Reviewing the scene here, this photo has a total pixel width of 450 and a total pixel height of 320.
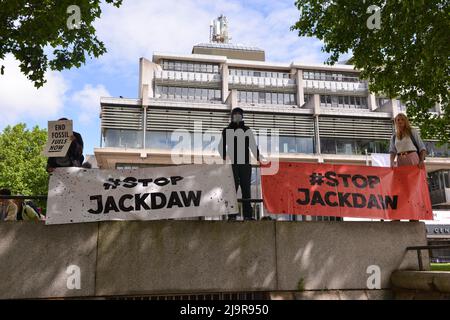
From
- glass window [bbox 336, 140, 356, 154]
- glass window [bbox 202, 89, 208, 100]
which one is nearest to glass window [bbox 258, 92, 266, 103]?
glass window [bbox 202, 89, 208, 100]

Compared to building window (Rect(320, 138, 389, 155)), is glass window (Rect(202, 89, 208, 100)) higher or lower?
higher

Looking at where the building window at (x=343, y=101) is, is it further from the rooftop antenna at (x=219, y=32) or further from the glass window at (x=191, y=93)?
the rooftop antenna at (x=219, y=32)

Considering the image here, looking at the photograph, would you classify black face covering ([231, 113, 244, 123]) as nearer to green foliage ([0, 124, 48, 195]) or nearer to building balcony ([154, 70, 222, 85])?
green foliage ([0, 124, 48, 195])

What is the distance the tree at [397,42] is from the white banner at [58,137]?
7.08m

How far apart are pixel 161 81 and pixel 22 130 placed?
68.8 feet

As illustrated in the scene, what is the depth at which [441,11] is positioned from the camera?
945 centimetres

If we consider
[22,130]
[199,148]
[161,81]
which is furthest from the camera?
[161,81]

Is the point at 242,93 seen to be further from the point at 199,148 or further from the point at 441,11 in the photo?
the point at 441,11

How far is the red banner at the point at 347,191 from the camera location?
6.80 metres

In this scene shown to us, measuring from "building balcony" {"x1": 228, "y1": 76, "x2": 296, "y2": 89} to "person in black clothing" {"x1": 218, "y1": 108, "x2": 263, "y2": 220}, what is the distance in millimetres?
52730

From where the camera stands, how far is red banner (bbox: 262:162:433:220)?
680cm

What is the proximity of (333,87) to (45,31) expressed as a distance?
55.7 meters
